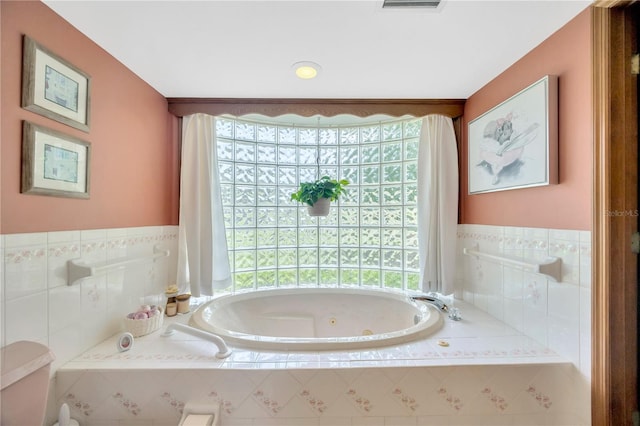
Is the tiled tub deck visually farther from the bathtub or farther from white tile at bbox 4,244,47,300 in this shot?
the bathtub

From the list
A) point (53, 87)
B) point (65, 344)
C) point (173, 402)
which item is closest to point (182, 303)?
point (65, 344)

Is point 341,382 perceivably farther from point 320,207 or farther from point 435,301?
point 320,207

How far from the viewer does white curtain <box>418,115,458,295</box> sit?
1884 millimetres

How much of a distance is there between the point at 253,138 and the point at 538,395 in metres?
2.40

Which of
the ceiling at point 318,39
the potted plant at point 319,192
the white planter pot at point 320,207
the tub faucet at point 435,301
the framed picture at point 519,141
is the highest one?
the ceiling at point 318,39

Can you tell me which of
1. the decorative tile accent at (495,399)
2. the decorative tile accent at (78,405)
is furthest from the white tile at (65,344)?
the decorative tile accent at (495,399)

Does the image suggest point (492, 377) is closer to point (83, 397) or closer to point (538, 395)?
point (538, 395)

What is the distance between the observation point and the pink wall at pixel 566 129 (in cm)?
107

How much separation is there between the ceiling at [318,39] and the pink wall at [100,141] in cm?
10

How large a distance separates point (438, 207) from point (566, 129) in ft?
2.81

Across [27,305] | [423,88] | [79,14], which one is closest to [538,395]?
[423,88]

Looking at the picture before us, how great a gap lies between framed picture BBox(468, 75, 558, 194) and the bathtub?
0.94 metres

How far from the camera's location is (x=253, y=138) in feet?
7.25

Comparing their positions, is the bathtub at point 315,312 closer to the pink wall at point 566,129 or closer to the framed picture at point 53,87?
the pink wall at point 566,129
